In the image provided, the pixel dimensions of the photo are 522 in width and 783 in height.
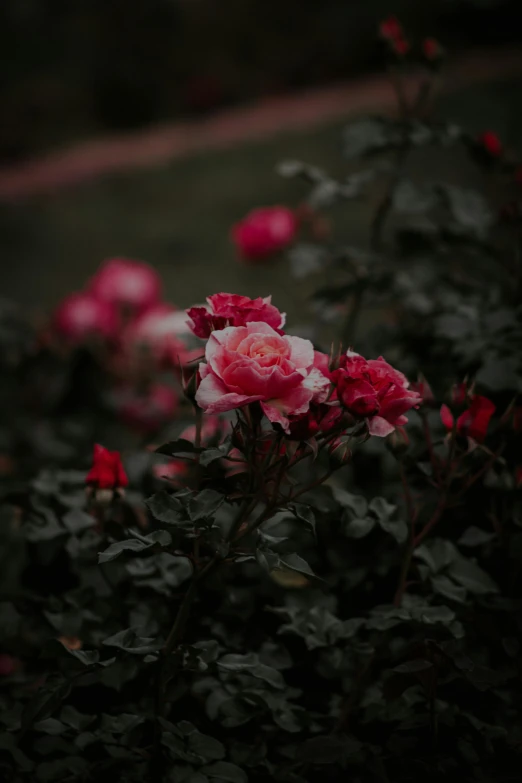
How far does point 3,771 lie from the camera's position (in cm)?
63

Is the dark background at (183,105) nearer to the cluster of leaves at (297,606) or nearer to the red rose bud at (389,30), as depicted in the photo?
the red rose bud at (389,30)

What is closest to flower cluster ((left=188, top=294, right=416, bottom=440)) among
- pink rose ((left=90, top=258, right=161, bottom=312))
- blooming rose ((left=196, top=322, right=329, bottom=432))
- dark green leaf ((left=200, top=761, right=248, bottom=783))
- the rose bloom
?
blooming rose ((left=196, top=322, right=329, bottom=432))

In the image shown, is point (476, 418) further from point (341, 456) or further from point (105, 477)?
point (105, 477)

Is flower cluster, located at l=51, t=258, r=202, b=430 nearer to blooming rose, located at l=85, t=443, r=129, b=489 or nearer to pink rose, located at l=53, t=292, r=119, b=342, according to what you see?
pink rose, located at l=53, t=292, r=119, b=342

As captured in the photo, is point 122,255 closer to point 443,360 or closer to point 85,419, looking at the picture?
point 85,419

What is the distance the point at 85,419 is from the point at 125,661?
0.73 meters

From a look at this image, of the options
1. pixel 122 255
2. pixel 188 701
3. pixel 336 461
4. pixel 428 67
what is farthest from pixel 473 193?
pixel 122 255

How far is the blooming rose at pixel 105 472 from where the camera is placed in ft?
2.35

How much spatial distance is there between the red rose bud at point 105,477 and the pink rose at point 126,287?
0.94m

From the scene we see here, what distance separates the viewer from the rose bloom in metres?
1.40

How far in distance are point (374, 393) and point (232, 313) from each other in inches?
4.8

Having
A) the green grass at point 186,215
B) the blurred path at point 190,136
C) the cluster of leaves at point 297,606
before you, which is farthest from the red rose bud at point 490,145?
the blurred path at point 190,136

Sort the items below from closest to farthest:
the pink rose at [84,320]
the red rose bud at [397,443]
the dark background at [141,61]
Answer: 1. the red rose bud at [397,443]
2. the pink rose at [84,320]
3. the dark background at [141,61]

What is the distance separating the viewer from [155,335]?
4.97 feet
